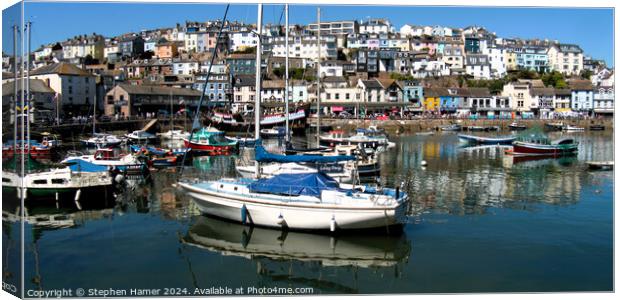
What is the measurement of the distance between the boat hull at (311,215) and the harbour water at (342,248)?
282 mm

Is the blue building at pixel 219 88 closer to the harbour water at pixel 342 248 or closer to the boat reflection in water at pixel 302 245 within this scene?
the harbour water at pixel 342 248

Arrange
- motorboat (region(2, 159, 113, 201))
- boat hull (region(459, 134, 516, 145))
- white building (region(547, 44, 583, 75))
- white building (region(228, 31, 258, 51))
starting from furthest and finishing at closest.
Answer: white building (region(547, 44, 583, 75)), white building (region(228, 31, 258, 51)), boat hull (region(459, 134, 516, 145)), motorboat (region(2, 159, 113, 201))

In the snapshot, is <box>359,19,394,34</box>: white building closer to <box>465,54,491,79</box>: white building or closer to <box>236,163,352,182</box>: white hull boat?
<box>465,54,491,79</box>: white building

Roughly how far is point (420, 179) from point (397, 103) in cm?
5318

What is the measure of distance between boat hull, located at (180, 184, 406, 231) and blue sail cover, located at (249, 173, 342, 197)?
0.50 meters

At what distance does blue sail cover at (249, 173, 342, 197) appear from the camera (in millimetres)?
16688

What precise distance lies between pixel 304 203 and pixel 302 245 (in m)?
1.24

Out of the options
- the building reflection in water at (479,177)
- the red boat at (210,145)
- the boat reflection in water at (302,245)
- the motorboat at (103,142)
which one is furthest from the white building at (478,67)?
the boat reflection in water at (302,245)

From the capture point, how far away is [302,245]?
1553 centimetres

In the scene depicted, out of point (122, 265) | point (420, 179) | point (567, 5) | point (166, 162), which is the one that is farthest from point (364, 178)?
point (567, 5)

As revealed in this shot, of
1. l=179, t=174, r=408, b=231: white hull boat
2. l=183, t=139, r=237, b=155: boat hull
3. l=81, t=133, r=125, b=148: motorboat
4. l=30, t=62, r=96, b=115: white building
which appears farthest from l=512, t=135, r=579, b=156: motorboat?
l=30, t=62, r=96, b=115: white building

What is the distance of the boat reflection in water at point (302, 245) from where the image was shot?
1453cm

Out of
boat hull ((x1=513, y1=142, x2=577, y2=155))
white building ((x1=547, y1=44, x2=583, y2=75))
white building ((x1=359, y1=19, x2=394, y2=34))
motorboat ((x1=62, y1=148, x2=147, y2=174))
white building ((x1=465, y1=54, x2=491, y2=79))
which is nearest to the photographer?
motorboat ((x1=62, y1=148, x2=147, y2=174))

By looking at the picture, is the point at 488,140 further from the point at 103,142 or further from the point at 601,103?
the point at 601,103
